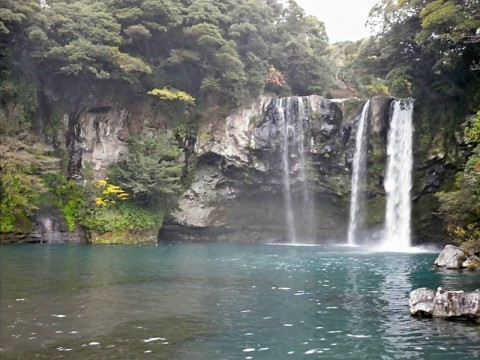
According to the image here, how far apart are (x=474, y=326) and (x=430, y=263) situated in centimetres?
954

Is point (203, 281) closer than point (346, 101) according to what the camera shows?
Yes

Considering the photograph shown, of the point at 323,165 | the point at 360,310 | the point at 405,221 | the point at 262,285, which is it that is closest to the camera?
the point at 360,310

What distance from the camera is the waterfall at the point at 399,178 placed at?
26.2 meters

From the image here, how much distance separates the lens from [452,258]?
611 inches

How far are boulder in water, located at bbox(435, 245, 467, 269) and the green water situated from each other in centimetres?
86

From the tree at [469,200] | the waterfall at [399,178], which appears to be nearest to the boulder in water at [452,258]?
the tree at [469,200]

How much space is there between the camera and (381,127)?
91.8 ft

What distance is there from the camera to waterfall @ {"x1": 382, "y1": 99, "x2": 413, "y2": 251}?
2622 cm

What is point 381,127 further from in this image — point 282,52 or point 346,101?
point 282,52

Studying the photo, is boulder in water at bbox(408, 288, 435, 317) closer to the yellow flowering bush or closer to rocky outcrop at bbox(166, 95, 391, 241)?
rocky outcrop at bbox(166, 95, 391, 241)

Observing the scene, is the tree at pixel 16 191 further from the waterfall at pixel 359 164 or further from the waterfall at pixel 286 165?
the waterfall at pixel 359 164

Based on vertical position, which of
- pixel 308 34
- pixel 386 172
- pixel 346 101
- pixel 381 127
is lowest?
pixel 386 172

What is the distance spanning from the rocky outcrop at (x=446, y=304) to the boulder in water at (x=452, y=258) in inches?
275

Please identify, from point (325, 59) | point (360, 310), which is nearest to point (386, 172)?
point (325, 59)
